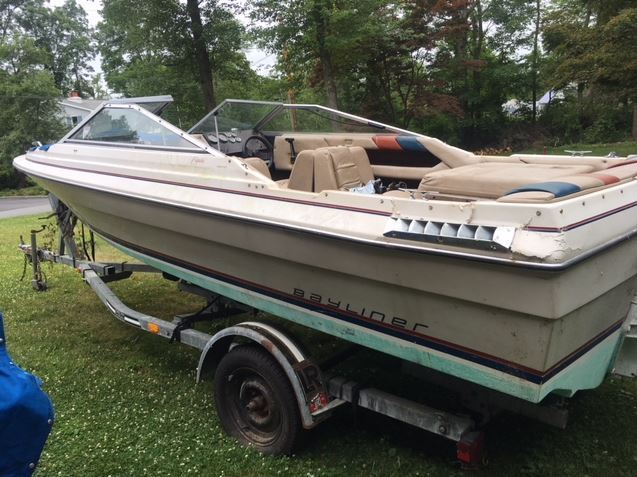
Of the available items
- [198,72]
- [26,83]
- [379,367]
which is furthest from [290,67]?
[26,83]

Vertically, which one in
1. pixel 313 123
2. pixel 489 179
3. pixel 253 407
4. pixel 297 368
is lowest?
pixel 253 407

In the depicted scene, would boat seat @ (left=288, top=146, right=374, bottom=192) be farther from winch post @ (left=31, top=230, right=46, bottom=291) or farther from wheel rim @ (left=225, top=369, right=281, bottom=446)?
winch post @ (left=31, top=230, right=46, bottom=291)

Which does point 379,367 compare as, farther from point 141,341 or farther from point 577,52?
point 577,52

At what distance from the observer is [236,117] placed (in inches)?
173

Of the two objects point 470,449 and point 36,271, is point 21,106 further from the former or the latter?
point 470,449

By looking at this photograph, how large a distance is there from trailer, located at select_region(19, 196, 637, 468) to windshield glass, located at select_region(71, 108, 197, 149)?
1252mm

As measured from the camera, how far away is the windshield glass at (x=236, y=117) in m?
4.20

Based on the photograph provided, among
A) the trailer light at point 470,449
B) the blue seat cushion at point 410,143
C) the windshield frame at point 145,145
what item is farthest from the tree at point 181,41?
the trailer light at point 470,449

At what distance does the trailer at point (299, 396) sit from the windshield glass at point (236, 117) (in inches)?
66.3

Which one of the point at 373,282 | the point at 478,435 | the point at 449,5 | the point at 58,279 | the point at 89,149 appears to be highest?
the point at 449,5

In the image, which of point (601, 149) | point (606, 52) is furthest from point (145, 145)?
point (601, 149)

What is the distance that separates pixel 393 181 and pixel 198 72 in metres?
10.0

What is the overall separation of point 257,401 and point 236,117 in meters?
2.44

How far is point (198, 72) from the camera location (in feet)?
42.1
